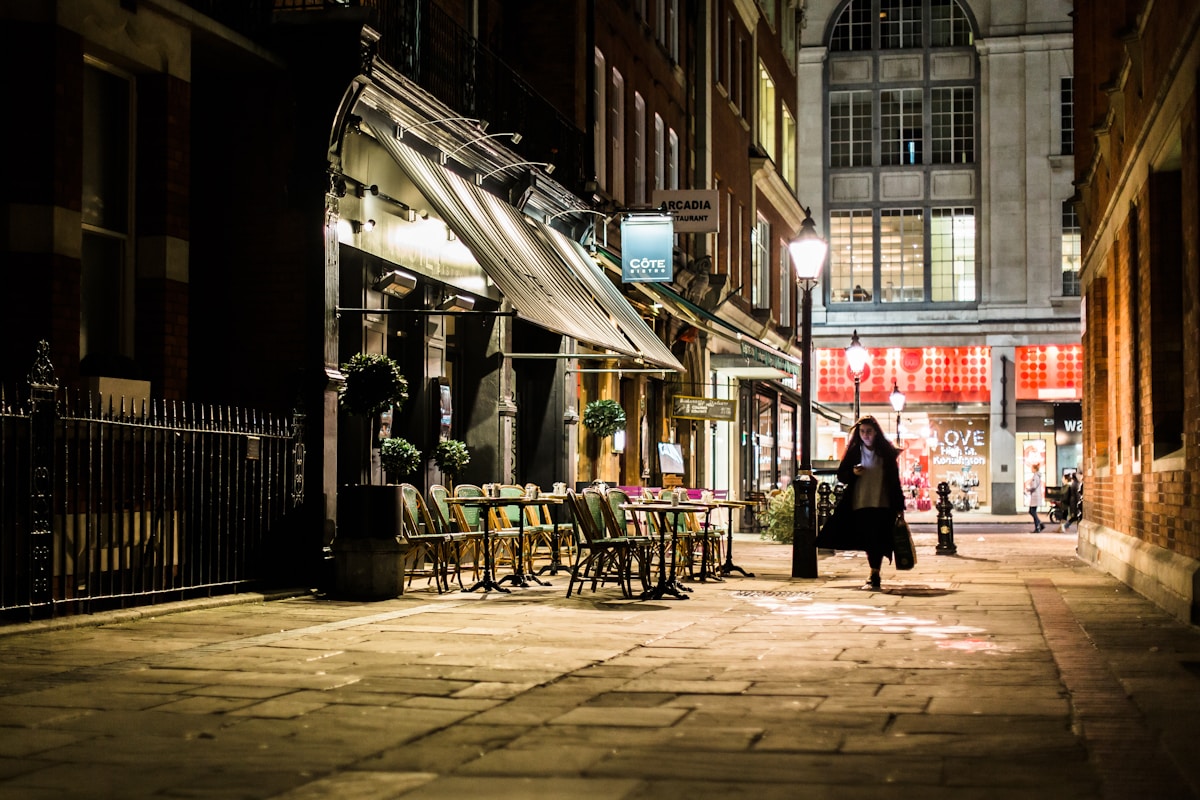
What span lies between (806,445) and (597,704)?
1253 cm

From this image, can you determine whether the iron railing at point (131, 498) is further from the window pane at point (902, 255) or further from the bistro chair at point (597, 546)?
the window pane at point (902, 255)

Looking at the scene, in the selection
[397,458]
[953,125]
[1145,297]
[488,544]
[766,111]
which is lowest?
[488,544]

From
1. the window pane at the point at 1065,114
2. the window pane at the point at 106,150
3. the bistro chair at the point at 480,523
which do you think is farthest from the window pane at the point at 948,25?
the window pane at the point at 106,150

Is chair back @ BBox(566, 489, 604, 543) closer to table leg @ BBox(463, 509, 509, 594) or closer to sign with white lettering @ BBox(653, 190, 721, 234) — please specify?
table leg @ BBox(463, 509, 509, 594)

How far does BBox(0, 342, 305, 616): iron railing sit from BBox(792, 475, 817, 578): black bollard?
6068mm

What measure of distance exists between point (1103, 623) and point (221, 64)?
31.0 ft

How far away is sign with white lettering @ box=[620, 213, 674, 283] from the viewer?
2412cm

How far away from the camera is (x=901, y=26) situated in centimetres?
5438

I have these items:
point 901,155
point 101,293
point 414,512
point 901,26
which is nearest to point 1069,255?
point 901,155

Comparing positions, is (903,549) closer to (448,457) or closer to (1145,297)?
(1145,297)

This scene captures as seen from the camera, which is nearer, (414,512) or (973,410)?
(414,512)

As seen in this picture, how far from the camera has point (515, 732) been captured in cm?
676

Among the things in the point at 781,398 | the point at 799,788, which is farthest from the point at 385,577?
the point at 781,398

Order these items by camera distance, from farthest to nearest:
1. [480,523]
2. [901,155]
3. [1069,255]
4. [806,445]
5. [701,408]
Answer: [901,155]
[1069,255]
[701,408]
[806,445]
[480,523]
